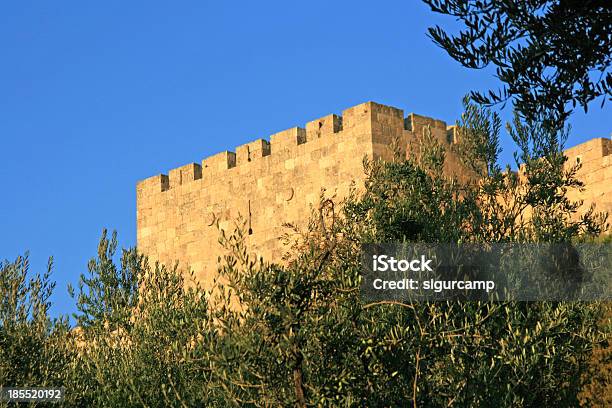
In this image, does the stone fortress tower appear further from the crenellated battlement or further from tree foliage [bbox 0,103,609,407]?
tree foliage [bbox 0,103,609,407]

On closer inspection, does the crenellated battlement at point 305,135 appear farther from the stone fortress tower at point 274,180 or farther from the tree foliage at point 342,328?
the tree foliage at point 342,328

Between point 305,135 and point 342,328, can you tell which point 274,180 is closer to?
point 305,135

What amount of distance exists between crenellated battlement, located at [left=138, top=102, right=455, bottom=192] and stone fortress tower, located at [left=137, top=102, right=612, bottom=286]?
0.02 m

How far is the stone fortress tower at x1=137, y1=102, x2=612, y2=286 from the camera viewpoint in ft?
82.1

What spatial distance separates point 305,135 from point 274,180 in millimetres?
1426

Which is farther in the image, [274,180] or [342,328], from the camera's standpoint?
[274,180]

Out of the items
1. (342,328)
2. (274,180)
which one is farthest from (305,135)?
(342,328)

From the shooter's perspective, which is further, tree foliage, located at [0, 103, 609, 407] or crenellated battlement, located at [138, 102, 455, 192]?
crenellated battlement, located at [138, 102, 455, 192]

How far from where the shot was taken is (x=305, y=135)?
26.7m

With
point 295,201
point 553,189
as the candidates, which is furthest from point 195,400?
point 295,201

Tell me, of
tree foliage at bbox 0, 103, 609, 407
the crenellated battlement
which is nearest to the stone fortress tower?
the crenellated battlement

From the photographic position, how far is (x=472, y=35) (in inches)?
422

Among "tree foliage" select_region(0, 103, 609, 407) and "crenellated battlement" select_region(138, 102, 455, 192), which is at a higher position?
"crenellated battlement" select_region(138, 102, 455, 192)

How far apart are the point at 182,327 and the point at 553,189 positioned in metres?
6.03
